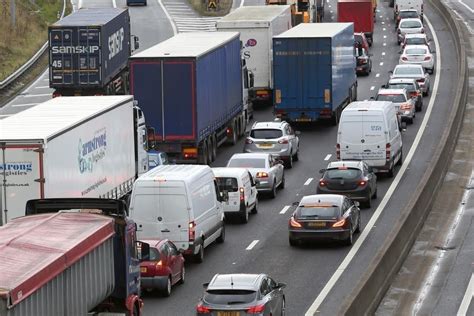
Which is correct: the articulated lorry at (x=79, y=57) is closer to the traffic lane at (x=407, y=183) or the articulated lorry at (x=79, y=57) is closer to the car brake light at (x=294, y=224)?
the traffic lane at (x=407, y=183)

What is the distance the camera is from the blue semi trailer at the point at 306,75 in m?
59.7

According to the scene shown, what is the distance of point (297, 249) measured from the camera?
41094 millimetres

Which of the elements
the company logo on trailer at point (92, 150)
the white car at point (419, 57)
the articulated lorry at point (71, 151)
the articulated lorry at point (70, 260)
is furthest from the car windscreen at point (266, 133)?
the white car at point (419, 57)

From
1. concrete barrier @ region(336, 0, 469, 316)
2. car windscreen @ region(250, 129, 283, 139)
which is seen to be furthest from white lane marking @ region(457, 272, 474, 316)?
car windscreen @ region(250, 129, 283, 139)

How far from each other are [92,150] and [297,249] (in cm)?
631

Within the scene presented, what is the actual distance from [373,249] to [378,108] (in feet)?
36.3

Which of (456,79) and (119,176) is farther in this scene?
(456,79)

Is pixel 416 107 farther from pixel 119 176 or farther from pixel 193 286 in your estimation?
pixel 193 286

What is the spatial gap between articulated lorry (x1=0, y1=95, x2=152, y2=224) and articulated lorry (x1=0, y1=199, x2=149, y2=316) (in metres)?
4.68

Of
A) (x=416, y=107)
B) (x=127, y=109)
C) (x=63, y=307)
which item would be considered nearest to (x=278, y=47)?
(x=416, y=107)

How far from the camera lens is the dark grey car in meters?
29.9

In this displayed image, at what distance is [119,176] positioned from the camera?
41.6 m

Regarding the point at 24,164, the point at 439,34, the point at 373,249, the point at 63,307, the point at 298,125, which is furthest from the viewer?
the point at 439,34

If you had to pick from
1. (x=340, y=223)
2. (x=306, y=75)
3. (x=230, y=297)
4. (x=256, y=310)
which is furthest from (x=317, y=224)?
(x=306, y=75)
